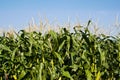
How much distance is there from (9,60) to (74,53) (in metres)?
1.06

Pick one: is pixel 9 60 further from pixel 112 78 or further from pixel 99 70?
pixel 112 78

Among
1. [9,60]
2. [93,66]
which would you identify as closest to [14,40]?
[9,60]

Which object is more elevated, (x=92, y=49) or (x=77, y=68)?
(x=92, y=49)

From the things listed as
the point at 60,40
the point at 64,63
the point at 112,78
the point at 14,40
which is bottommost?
the point at 112,78

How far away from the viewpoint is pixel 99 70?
386 cm

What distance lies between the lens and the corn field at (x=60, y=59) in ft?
11.9

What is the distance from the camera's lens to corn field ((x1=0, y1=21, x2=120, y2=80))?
3.64m

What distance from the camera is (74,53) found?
3.72 metres

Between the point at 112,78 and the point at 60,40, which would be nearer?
the point at 60,40

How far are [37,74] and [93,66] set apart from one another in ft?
2.74

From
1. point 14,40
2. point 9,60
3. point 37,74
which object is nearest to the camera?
point 37,74

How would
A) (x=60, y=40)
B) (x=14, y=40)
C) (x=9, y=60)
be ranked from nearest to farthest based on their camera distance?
1. (x=60, y=40)
2. (x=9, y=60)
3. (x=14, y=40)

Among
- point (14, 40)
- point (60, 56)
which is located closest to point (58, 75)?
point (60, 56)

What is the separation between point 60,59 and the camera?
358 cm
